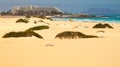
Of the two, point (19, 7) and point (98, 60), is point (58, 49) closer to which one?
point (98, 60)

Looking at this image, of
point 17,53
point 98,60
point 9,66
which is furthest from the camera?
point 17,53

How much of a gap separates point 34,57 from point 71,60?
113 cm

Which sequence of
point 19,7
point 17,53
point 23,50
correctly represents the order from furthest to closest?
point 19,7 < point 23,50 < point 17,53

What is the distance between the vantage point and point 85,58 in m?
9.45

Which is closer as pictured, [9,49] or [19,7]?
[9,49]

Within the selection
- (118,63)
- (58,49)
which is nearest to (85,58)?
(118,63)

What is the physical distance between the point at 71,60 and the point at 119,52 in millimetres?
2051

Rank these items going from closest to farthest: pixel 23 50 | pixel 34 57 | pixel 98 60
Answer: pixel 98 60, pixel 34 57, pixel 23 50

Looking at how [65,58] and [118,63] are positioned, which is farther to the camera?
[65,58]

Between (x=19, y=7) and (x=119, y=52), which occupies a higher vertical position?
(x=119, y=52)

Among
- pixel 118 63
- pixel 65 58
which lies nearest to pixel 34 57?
pixel 65 58

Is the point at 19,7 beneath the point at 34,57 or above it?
beneath

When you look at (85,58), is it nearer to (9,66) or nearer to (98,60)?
(98,60)

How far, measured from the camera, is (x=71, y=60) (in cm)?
918
